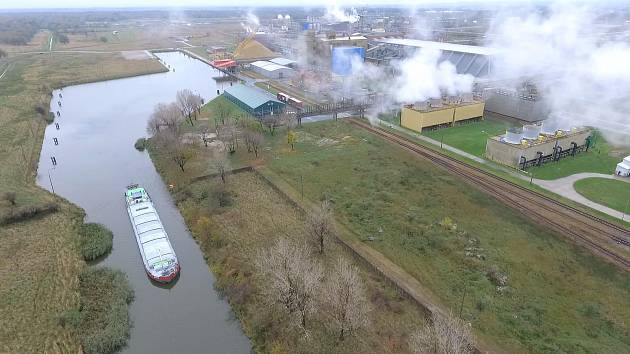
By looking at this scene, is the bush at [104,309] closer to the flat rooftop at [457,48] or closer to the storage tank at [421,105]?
the storage tank at [421,105]

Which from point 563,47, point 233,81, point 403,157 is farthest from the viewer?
point 233,81

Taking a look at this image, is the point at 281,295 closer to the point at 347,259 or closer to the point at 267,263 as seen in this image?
the point at 267,263

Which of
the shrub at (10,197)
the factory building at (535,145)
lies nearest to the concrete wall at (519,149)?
the factory building at (535,145)

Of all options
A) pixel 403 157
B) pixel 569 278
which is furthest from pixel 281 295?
pixel 403 157

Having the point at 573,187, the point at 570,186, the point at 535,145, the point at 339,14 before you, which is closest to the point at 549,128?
the point at 535,145

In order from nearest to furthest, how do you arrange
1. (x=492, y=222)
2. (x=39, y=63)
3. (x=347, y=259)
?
1. (x=347, y=259)
2. (x=492, y=222)
3. (x=39, y=63)

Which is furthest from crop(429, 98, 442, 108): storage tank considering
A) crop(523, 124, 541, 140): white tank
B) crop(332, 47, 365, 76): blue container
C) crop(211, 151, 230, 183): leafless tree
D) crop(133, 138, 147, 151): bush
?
crop(133, 138, 147, 151): bush

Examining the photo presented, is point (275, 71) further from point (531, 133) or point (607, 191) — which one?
point (607, 191)
